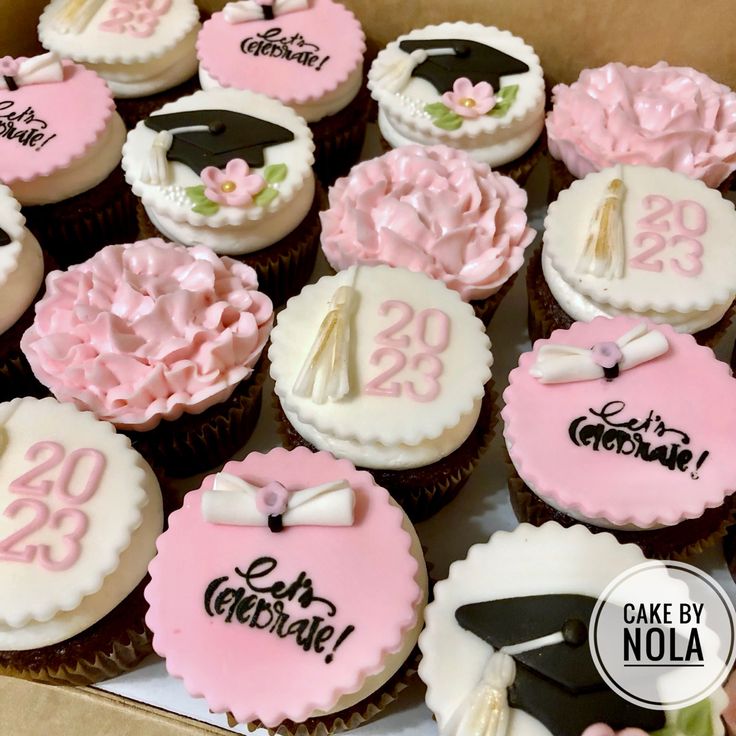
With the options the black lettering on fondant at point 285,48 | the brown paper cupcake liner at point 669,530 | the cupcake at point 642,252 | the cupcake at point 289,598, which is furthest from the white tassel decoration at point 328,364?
the black lettering on fondant at point 285,48

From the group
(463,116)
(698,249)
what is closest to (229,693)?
(698,249)

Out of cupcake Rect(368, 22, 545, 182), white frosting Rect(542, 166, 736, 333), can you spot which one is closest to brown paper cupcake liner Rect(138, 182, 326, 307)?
cupcake Rect(368, 22, 545, 182)

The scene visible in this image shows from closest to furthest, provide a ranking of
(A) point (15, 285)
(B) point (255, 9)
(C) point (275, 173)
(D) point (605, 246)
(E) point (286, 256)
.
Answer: (D) point (605, 246)
(A) point (15, 285)
(C) point (275, 173)
(E) point (286, 256)
(B) point (255, 9)

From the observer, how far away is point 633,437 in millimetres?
1510

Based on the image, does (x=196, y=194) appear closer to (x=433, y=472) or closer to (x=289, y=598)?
(x=433, y=472)

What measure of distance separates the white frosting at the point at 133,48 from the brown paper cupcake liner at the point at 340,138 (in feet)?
1.68

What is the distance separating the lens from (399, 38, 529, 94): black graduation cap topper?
2.23 meters

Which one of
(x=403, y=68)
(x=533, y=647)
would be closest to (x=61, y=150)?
(x=403, y=68)

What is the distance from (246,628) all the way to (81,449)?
1.69 ft

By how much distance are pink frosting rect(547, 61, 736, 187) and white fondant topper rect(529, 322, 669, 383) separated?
28.0 inches

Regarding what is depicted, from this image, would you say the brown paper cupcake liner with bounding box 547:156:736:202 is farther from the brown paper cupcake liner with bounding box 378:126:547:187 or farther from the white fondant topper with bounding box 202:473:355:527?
the white fondant topper with bounding box 202:473:355:527

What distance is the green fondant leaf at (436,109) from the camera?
7.12 ft

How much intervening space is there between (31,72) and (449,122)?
120 cm

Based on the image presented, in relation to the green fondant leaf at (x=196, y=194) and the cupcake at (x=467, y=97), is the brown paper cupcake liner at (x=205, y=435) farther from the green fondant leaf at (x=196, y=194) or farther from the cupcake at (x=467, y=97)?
the cupcake at (x=467, y=97)
